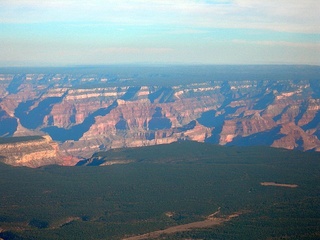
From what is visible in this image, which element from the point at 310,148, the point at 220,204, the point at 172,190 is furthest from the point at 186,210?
the point at 310,148

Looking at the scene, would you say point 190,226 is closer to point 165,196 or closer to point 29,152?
point 165,196

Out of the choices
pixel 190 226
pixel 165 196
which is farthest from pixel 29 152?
pixel 190 226

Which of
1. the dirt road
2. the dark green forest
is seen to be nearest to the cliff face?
the dark green forest

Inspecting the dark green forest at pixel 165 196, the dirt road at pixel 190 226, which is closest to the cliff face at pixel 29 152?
the dark green forest at pixel 165 196

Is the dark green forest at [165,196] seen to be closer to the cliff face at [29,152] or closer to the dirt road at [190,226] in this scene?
the dirt road at [190,226]

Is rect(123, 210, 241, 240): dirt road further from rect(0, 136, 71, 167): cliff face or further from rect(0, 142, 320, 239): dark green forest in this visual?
rect(0, 136, 71, 167): cliff face
